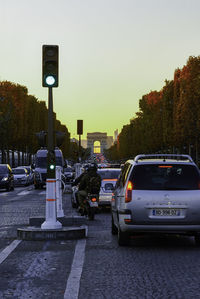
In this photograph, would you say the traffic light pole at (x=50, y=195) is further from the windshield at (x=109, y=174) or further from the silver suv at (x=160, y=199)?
the windshield at (x=109, y=174)

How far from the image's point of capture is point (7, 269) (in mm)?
8844

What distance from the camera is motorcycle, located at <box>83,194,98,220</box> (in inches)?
692

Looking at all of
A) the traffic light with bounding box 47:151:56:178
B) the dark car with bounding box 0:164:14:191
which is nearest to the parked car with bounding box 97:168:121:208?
the traffic light with bounding box 47:151:56:178

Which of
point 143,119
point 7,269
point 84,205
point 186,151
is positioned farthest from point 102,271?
point 143,119

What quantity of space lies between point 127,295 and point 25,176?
42.9 metres

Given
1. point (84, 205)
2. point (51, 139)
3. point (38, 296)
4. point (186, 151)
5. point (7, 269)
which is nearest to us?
point (38, 296)

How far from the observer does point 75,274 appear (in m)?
8.37

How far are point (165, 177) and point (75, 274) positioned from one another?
3625mm

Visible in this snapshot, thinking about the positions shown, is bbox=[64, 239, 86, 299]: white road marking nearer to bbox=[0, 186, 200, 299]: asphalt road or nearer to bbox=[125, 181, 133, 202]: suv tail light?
bbox=[0, 186, 200, 299]: asphalt road

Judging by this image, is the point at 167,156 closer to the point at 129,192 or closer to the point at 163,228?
the point at 129,192

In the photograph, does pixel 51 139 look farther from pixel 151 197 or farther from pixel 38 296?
pixel 38 296

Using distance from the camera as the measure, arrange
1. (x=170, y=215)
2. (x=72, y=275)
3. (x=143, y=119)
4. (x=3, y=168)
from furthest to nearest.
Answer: (x=143, y=119) < (x=3, y=168) < (x=170, y=215) < (x=72, y=275)

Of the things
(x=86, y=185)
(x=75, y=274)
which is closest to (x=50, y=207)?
(x=75, y=274)

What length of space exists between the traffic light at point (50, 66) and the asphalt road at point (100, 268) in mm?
3196
